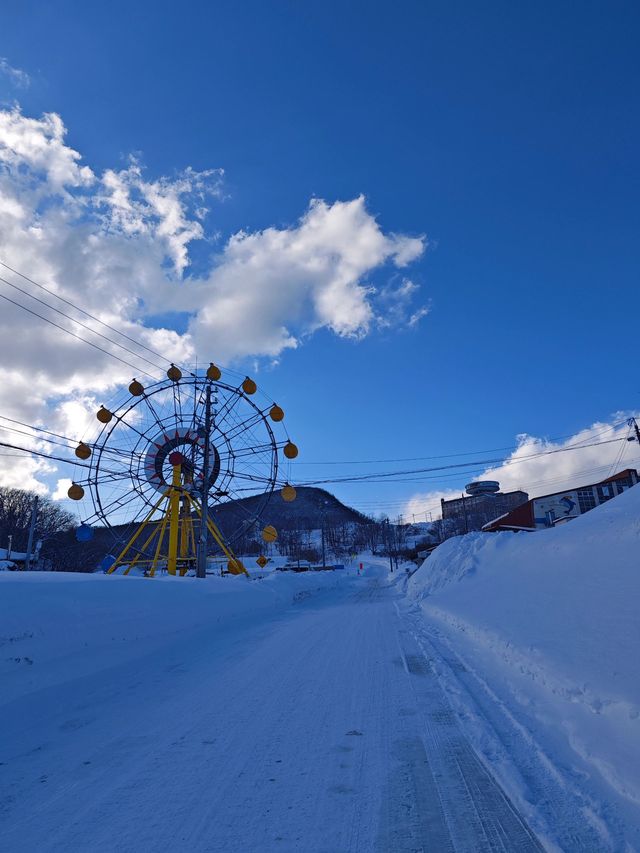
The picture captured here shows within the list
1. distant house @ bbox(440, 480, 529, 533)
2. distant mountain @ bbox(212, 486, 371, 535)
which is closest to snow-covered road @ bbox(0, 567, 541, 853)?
distant house @ bbox(440, 480, 529, 533)

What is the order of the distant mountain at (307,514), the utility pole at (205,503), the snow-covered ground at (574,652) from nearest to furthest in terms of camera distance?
the snow-covered ground at (574,652) → the utility pole at (205,503) → the distant mountain at (307,514)

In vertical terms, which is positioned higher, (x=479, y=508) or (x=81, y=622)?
(x=479, y=508)

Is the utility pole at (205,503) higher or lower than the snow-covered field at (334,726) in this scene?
higher

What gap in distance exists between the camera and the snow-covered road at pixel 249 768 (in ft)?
8.75

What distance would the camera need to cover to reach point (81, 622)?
7.26 metres

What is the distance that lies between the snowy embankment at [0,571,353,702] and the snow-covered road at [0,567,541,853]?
0.42 m

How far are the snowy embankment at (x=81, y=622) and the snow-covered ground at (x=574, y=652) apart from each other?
5.41 metres

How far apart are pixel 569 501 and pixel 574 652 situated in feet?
170

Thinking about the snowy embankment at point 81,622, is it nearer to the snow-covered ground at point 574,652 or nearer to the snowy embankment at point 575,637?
the snow-covered ground at point 574,652

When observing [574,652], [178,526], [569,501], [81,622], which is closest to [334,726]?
[574,652]

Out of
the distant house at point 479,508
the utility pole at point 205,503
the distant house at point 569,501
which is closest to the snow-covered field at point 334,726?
the utility pole at point 205,503

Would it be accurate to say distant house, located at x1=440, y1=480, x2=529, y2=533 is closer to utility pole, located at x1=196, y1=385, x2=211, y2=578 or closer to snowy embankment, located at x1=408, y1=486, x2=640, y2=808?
utility pole, located at x1=196, y1=385, x2=211, y2=578

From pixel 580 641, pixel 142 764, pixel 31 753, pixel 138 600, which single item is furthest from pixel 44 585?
pixel 580 641

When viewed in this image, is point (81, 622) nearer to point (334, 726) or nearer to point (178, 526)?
point (334, 726)
